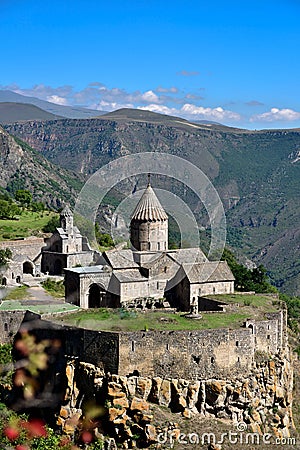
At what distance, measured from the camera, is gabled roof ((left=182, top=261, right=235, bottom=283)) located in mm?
42281

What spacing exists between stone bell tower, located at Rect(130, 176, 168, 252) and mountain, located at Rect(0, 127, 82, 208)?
8577 centimetres

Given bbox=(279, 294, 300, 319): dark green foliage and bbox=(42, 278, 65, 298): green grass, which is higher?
bbox=(42, 278, 65, 298): green grass

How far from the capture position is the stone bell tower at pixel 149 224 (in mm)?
45406

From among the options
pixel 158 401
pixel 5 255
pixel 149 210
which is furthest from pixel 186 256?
pixel 5 255

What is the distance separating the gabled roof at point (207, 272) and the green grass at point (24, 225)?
89.9ft

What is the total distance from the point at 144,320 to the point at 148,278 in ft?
24.6

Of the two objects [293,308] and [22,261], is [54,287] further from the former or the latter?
[293,308]

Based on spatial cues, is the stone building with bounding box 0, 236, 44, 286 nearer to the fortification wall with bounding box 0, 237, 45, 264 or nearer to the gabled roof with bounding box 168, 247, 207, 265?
the fortification wall with bounding box 0, 237, 45, 264

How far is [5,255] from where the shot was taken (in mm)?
56688

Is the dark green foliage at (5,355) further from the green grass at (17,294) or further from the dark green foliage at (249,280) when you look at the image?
the dark green foliage at (249,280)

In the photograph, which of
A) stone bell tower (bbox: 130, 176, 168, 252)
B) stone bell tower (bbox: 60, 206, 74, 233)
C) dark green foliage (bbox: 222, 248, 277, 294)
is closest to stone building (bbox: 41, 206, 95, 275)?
stone bell tower (bbox: 60, 206, 74, 233)

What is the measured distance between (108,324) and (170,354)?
3.58 metres

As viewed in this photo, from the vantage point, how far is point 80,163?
19875cm

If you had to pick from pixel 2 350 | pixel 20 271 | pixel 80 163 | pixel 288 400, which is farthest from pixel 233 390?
pixel 80 163
